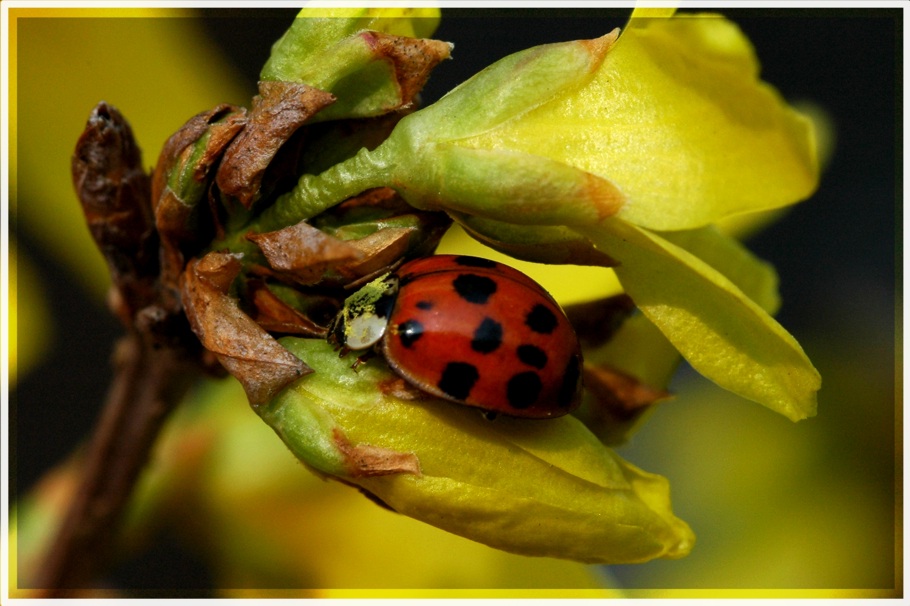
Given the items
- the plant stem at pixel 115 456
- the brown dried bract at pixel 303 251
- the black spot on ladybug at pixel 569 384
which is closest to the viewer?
the brown dried bract at pixel 303 251

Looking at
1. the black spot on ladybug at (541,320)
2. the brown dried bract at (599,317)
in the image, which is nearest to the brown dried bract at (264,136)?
the black spot on ladybug at (541,320)

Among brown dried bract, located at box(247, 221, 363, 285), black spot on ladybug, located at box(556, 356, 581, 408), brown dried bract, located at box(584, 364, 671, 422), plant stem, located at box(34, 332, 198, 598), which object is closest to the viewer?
brown dried bract, located at box(247, 221, 363, 285)

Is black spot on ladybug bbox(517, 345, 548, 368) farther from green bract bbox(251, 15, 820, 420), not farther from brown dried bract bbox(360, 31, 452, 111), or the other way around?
brown dried bract bbox(360, 31, 452, 111)

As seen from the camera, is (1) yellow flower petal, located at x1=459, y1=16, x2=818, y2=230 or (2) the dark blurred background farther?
(2) the dark blurred background

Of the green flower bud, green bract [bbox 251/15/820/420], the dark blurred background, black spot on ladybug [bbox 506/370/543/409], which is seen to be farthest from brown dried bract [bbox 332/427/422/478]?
the dark blurred background

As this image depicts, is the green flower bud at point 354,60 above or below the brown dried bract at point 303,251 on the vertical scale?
above

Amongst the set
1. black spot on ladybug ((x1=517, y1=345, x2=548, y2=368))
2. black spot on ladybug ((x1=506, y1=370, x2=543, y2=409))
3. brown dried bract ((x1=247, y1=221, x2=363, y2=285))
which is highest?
brown dried bract ((x1=247, y1=221, x2=363, y2=285))

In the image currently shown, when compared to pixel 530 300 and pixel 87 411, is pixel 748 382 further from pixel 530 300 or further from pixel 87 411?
pixel 87 411

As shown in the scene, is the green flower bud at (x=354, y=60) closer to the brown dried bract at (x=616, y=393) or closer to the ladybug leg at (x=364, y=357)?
the ladybug leg at (x=364, y=357)
